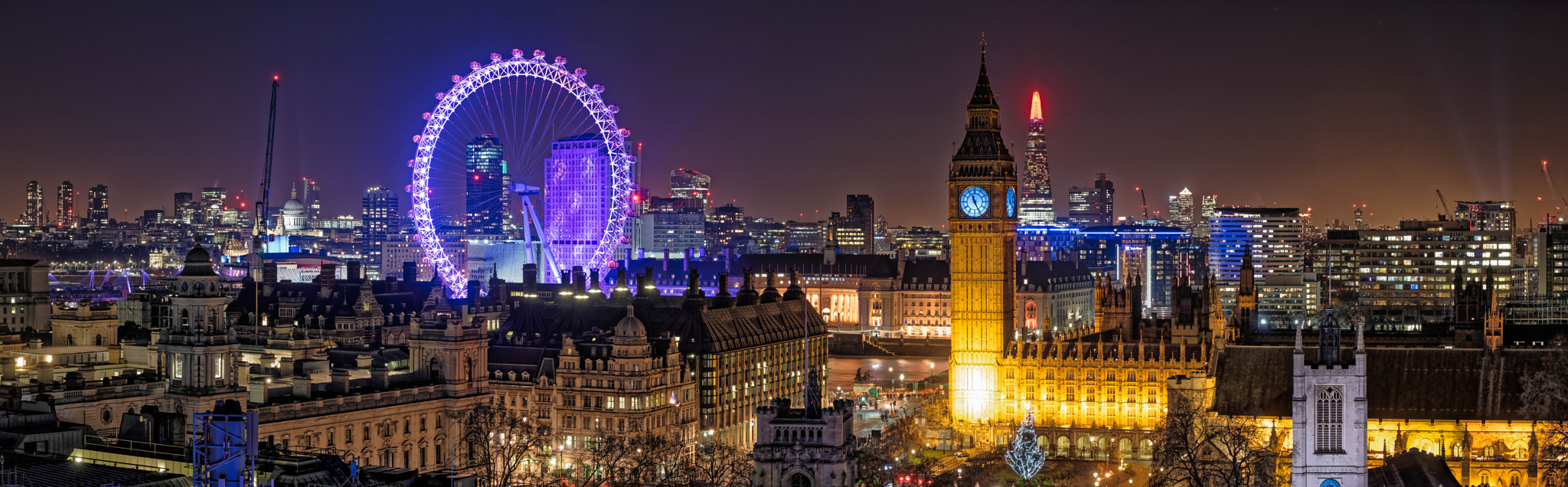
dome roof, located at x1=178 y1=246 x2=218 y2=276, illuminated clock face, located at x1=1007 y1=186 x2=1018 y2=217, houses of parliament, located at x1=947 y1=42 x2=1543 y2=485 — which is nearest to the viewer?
houses of parliament, located at x1=947 y1=42 x2=1543 y2=485

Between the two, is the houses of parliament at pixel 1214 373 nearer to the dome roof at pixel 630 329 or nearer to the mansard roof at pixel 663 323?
the mansard roof at pixel 663 323

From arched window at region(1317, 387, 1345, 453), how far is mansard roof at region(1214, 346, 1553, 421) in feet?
118

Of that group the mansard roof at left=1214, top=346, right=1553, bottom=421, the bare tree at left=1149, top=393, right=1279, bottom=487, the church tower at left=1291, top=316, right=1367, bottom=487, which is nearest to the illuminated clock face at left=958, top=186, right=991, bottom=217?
the mansard roof at left=1214, top=346, right=1553, bottom=421

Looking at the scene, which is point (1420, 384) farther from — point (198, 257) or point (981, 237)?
point (198, 257)

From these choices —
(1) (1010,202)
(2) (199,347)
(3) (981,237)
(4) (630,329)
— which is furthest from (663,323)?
(2) (199,347)

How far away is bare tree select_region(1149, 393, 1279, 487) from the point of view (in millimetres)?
92000

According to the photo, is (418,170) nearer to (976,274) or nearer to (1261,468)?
(976,274)

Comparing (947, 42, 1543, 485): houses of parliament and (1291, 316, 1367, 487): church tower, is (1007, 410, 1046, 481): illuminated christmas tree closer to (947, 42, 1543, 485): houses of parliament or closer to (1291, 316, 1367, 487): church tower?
(947, 42, 1543, 485): houses of parliament

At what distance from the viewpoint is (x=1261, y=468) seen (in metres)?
94.6

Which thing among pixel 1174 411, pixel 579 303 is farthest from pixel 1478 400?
pixel 579 303

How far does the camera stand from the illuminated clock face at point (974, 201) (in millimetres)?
147875

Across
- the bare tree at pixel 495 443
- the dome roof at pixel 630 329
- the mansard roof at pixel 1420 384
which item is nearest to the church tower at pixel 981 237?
the mansard roof at pixel 1420 384

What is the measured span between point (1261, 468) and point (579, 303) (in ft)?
216

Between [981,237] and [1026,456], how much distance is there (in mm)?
34875
